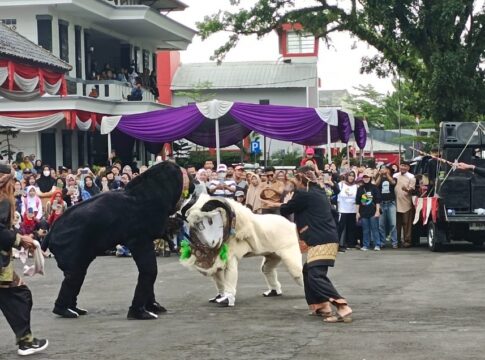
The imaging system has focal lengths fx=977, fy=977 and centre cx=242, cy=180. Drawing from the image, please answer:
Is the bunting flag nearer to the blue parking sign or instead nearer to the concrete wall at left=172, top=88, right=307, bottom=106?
the blue parking sign

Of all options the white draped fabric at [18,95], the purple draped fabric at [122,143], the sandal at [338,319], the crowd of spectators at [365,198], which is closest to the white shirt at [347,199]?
the crowd of spectators at [365,198]

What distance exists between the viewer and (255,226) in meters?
12.8

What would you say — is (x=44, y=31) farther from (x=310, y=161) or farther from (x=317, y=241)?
(x=317, y=241)

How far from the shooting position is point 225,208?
1239cm

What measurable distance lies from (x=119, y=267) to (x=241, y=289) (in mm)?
4313

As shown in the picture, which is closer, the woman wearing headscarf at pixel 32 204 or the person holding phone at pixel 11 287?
the person holding phone at pixel 11 287

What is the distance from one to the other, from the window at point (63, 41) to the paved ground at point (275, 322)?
1896 centimetres

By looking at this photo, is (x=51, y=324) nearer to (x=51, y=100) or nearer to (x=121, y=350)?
(x=121, y=350)

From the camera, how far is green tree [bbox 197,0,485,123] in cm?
3053

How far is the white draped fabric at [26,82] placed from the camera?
18673mm

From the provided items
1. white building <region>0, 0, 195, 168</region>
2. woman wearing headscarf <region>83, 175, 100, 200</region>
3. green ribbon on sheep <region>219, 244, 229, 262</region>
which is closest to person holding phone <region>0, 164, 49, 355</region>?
green ribbon on sheep <region>219, 244, 229, 262</region>

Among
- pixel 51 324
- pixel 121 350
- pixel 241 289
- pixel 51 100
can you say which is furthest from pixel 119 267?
pixel 51 100

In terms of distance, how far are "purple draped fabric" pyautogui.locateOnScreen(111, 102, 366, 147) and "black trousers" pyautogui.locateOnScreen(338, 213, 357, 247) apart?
500cm

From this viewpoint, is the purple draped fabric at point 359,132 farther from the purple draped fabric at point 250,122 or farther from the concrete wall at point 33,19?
the concrete wall at point 33,19
